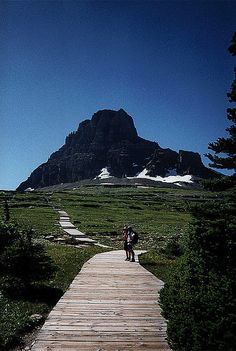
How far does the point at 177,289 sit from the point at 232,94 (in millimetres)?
5108

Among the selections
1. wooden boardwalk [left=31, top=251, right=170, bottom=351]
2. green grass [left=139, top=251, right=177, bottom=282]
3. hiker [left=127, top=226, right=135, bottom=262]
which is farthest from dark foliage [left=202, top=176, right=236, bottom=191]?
hiker [left=127, top=226, right=135, bottom=262]

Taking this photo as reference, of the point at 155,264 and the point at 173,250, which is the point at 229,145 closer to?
the point at 155,264

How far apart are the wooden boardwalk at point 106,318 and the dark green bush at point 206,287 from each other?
2.79 ft

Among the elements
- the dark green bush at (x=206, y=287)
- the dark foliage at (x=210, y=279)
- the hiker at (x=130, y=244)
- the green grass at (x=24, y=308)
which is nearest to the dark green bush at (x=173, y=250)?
the hiker at (x=130, y=244)

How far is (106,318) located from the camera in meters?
9.91

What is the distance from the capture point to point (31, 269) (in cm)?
1351

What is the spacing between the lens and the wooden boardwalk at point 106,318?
8.05 metres

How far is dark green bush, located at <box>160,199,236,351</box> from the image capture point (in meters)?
6.04

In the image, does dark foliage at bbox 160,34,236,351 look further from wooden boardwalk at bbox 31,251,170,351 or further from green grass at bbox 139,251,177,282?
green grass at bbox 139,251,177,282

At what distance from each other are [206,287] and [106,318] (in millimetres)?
3905

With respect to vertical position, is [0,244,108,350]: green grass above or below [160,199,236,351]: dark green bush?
below

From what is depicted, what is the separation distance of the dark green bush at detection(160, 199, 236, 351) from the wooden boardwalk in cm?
85

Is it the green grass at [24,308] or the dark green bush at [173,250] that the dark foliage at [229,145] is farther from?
the dark green bush at [173,250]

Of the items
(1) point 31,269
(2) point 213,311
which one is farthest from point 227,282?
(1) point 31,269
